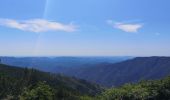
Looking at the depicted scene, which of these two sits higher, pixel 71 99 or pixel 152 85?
pixel 152 85

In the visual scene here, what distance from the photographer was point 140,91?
115m

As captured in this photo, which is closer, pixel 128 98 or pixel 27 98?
pixel 27 98

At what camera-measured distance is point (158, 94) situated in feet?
391

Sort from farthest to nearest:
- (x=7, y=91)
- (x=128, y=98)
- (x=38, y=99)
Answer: (x=7, y=91) < (x=128, y=98) < (x=38, y=99)

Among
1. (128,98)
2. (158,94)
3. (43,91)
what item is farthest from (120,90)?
(43,91)

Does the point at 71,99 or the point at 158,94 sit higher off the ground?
the point at 158,94

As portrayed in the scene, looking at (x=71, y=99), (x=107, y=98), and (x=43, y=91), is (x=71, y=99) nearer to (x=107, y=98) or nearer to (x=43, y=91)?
(x=107, y=98)

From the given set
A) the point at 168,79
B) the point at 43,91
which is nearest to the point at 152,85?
the point at 168,79

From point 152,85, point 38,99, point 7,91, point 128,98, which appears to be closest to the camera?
point 38,99

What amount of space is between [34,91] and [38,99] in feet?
8.66

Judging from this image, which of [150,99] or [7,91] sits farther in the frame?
[7,91]

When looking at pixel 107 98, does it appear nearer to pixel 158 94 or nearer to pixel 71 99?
pixel 158 94

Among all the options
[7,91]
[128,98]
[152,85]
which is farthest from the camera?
[7,91]

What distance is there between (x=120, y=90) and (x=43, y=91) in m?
42.2
